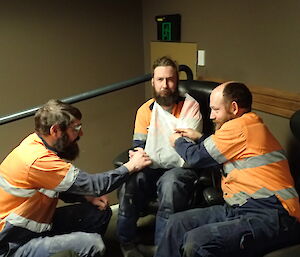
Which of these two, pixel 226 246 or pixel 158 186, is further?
pixel 158 186

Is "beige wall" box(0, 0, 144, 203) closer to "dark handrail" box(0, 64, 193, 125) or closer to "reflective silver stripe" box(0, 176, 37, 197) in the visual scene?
"dark handrail" box(0, 64, 193, 125)

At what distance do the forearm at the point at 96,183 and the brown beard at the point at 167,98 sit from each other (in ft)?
1.85

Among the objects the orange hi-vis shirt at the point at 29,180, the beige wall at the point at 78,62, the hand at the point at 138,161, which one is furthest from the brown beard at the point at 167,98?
the beige wall at the point at 78,62

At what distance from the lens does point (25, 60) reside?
284cm

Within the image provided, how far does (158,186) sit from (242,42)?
113 centimetres

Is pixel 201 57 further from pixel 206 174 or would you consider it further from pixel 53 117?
pixel 53 117

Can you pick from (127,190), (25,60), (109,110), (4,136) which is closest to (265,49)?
(127,190)

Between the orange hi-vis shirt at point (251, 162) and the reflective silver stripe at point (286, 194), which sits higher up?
the orange hi-vis shirt at point (251, 162)

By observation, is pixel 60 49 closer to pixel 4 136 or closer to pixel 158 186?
pixel 4 136

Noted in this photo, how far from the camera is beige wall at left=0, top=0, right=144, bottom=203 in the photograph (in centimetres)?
279

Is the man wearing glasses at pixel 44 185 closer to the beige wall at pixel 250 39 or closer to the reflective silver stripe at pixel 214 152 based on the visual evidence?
the reflective silver stripe at pixel 214 152

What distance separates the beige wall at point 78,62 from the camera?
2.79 m

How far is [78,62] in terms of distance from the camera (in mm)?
3066

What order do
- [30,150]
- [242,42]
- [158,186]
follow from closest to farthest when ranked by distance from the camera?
[30,150] < [158,186] < [242,42]
